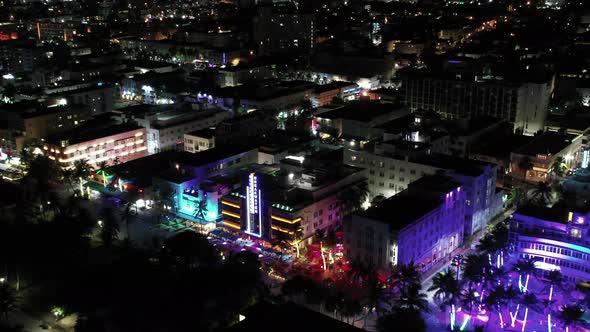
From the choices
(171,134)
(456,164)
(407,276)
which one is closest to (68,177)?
(171,134)

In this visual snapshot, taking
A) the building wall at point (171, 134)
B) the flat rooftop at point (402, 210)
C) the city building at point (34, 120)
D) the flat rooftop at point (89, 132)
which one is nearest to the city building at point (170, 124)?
the building wall at point (171, 134)

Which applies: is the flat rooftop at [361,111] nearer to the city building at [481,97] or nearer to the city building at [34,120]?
the city building at [481,97]

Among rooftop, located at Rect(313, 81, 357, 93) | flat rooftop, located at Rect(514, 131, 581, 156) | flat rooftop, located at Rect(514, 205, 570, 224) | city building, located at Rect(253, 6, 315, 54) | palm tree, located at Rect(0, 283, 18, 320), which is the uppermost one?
city building, located at Rect(253, 6, 315, 54)

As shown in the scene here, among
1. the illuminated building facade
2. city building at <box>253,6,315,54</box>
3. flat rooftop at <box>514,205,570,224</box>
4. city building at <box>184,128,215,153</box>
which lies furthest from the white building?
city building at <box>253,6,315,54</box>

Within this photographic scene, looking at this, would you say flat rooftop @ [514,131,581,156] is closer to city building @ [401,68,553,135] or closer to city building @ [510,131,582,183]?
city building @ [510,131,582,183]

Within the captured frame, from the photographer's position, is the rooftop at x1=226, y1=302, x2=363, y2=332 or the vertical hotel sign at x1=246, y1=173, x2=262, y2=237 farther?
the vertical hotel sign at x1=246, y1=173, x2=262, y2=237
